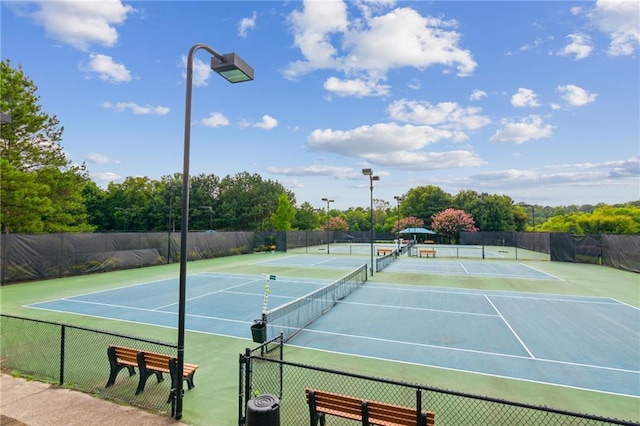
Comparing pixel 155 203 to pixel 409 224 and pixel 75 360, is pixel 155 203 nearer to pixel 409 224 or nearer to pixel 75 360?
pixel 409 224

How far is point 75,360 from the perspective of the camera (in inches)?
323

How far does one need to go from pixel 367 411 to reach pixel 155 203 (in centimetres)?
6235

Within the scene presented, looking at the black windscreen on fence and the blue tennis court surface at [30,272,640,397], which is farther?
the black windscreen on fence

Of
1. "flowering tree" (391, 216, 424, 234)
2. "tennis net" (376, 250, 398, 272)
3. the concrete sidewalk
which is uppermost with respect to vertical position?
"flowering tree" (391, 216, 424, 234)

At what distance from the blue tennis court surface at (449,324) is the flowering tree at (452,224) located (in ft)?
156

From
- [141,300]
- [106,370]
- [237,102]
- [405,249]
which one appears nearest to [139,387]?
[106,370]

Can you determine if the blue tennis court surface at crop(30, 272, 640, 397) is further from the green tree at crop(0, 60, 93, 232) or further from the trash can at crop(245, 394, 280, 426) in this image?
the green tree at crop(0, 60, 93, 232)

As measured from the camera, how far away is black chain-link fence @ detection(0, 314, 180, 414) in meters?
6.45

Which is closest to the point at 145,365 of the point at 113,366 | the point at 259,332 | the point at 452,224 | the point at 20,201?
the point at 113,366

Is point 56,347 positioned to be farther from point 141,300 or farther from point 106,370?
point 141,300

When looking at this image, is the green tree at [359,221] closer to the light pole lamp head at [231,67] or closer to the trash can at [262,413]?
the light pole lamp head at [231,67]

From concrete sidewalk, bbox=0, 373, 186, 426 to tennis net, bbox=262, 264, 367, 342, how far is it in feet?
10.4

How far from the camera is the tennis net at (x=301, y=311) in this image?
9641mm

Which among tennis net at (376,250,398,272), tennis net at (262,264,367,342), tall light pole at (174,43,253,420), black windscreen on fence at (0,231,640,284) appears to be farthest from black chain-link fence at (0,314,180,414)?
tennis net at (376,250,398,272)
